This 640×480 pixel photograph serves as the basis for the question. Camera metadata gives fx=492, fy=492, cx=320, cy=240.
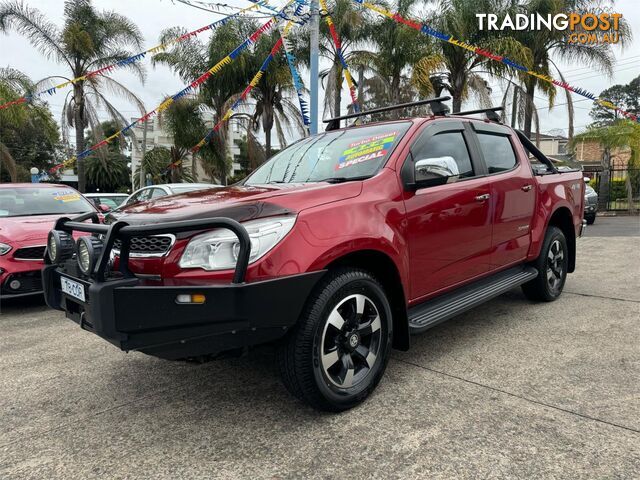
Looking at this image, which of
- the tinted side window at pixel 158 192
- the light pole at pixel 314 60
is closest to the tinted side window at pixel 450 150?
the light pole at pixel 314 60

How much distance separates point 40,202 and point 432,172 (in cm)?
525

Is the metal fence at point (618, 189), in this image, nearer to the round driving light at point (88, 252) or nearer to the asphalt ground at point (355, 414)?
the asphalt ground at point (355, 414)

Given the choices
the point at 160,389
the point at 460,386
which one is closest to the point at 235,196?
the point at 160,389

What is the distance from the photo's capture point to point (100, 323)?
7.25 ft

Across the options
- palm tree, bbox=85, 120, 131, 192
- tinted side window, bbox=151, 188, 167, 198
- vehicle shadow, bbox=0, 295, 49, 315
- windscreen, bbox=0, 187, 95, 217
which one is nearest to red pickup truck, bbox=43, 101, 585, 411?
vehicle shadow, bbox=0, 295, 49, 315

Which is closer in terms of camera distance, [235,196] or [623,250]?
[235,196]

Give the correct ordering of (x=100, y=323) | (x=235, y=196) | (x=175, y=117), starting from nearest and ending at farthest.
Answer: (x=100, y=323) < (x=235, y=196) < (x=175, y=117)

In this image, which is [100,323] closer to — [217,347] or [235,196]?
[217,347]

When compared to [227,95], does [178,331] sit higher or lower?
lower

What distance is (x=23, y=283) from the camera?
5031 mm

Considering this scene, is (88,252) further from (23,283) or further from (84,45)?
(84,45)

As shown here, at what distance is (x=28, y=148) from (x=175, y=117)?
30457 millimetres

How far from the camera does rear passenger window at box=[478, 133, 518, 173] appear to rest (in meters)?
4.03

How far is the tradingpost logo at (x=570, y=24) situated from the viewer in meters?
15.3
